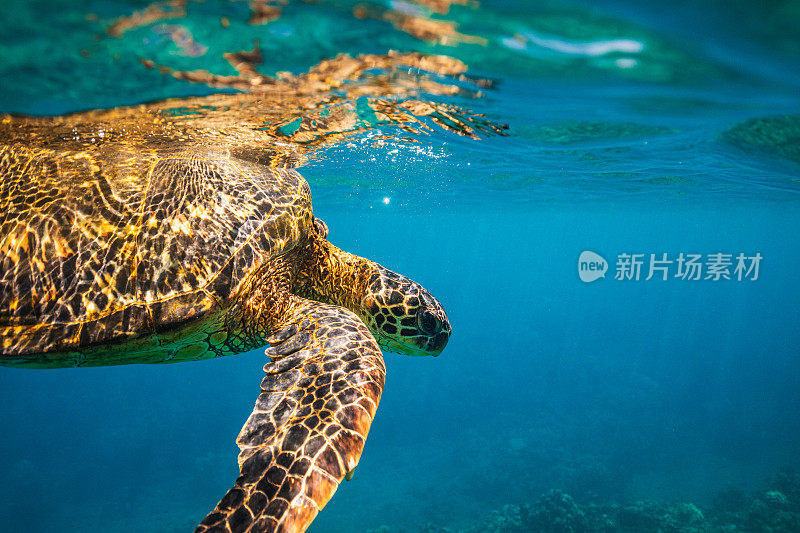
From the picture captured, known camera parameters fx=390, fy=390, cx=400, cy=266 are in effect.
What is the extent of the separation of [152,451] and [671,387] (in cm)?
3278

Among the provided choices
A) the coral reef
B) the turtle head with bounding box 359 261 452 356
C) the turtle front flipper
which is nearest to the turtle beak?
the turtle head with bounding box 359 261 452 356

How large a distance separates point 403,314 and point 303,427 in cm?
215

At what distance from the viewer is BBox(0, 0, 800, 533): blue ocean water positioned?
457 centimetres

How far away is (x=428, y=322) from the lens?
446 cm

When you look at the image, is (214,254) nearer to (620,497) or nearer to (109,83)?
(109,83)

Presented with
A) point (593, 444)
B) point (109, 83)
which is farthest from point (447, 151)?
point (593, 444)

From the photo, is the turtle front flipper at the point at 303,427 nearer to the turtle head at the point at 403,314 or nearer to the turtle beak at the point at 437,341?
the turtle head at the point at 403,314

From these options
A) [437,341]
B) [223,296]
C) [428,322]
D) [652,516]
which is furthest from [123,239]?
[652,516]

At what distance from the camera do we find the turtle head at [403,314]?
4457 millimetres

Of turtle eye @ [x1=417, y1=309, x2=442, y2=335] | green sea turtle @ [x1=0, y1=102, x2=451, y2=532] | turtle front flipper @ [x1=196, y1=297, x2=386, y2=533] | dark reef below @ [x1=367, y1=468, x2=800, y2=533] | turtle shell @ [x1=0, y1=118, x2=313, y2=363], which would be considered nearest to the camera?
turtle front flipper @ [x1=196, y1=297, x2=386, y2=533]

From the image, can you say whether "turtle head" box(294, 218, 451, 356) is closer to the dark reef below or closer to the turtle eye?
the turtle eye

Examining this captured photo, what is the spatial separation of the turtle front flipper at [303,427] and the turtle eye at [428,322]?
1.09 m

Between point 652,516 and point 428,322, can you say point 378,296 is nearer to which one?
point 428,322

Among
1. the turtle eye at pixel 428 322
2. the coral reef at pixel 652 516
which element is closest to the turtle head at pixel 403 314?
the turtle eye at pixel 428 322
